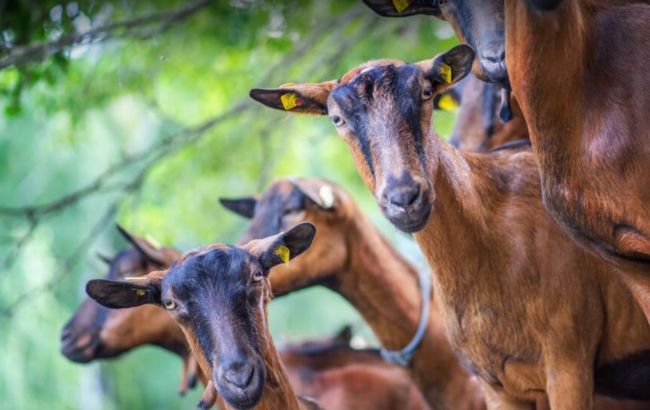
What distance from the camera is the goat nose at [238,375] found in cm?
482

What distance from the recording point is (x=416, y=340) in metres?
7.05

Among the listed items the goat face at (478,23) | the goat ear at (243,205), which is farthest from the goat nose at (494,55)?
the goat ear at (243,205)

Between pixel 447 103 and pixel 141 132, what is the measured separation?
41.4ft

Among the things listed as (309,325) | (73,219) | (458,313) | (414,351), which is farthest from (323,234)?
(309,325)

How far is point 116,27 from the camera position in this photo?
324 inches

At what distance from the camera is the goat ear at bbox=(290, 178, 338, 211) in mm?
7113

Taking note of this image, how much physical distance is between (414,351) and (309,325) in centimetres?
1569

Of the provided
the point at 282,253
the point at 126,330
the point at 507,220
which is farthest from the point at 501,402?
the point at 126,330

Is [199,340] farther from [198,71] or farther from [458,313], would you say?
[198,71]

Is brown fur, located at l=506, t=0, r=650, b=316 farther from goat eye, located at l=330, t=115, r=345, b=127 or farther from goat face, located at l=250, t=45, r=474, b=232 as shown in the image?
goat eye, located at l=330, t=115, r=345, b=127

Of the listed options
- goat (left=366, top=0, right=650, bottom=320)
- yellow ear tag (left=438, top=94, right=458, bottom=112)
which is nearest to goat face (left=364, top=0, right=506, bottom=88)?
goat (left=366, top=0, right=650, bottom=320)

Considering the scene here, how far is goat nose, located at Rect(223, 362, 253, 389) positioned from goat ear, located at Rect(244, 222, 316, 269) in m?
0.60

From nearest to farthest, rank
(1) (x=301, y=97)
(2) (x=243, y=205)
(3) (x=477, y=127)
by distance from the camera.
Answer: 1. (1) (x=301, y=97)
2. (3) (x=477, y=127)
3. (2) (x=243, y=205)

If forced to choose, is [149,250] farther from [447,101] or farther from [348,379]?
[447,101]
